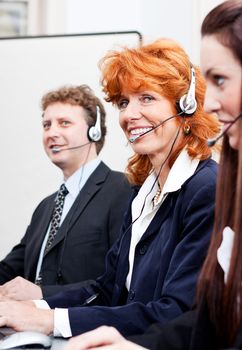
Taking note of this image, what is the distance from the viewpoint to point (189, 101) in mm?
1704

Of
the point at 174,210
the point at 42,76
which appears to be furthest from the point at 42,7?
the point at 174,210

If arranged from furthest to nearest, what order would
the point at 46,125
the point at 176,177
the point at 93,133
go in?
1. the point at 46,125
2. the point at 93,133
3. the point at 176,177

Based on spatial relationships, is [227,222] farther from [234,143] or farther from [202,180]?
[202,180]

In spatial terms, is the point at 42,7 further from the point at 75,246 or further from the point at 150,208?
the point at 150,208

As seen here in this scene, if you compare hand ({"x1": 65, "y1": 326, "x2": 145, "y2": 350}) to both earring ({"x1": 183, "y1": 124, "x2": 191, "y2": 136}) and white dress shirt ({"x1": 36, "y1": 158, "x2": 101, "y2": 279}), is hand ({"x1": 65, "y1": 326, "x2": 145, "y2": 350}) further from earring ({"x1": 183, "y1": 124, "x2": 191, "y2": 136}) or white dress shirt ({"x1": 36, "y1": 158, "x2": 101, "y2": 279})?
white dress shirt ({"x1": 36, "y1": 158, "x2": 101, "y2": 279})

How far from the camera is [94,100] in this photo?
2.72 meters

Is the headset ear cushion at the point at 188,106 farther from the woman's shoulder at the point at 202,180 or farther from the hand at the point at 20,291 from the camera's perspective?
the hand at the point at 20,291

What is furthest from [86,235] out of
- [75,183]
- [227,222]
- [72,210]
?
[227,222]

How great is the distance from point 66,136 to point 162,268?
4.06 ft

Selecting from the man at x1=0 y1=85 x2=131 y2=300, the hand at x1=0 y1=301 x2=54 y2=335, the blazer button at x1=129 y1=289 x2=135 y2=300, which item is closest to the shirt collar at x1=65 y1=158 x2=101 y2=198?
the man at x1=0 y1=85 x2=131 y2=300

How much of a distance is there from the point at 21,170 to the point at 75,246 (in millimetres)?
751

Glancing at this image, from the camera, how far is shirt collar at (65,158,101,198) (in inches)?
98.7

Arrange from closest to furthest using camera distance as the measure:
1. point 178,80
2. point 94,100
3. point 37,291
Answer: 1. point 178,80
2. point 37,291
3. point 94,100

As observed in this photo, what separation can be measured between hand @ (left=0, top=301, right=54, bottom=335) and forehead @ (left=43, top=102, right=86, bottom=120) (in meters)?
1.31
